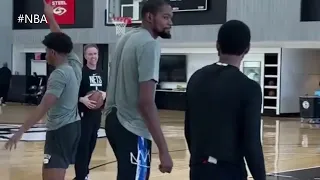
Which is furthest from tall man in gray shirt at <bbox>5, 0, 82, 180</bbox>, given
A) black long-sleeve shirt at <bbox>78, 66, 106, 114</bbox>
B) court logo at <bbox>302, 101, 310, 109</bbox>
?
court logo at <bbox>302, 101, 310, 109</bbox>

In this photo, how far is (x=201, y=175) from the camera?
3.51 m

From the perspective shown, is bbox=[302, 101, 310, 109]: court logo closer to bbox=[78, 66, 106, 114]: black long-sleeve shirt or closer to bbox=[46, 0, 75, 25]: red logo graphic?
bbox=[46, 0, 75, 25]: red logo graphic

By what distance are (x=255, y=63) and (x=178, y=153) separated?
518 inches

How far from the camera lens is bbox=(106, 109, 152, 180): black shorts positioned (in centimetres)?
392

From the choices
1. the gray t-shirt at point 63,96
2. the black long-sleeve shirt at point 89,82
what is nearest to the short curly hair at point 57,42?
the gray t-shirt at point 63,96

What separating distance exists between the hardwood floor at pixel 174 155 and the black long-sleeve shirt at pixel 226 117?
17.9ft

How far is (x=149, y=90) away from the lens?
3768mm

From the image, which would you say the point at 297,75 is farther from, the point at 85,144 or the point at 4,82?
the point at 85,144

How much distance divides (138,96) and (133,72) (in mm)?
155

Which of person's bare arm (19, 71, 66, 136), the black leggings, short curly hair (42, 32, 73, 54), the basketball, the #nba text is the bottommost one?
the black leggings

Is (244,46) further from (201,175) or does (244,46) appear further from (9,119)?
(9,119)

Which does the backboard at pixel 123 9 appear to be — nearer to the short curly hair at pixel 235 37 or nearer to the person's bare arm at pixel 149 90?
the person's bare arm at pixel 149 90

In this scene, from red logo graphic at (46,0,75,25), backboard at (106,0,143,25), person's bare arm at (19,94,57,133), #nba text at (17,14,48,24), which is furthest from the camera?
#nba text at (17,14,48,24)

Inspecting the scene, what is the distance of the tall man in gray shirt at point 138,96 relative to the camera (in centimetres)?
377
